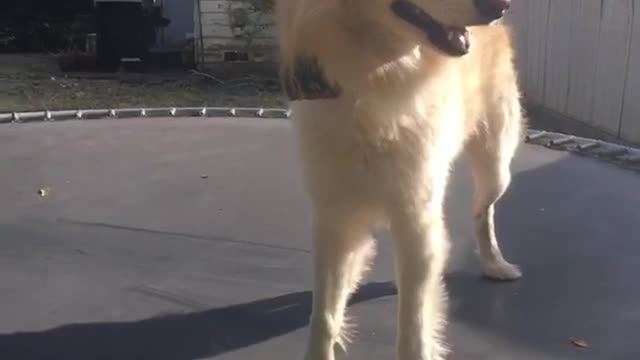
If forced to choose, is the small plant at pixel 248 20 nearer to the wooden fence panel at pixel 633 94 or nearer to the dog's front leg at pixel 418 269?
the wooden fence panel at pixel 633 94

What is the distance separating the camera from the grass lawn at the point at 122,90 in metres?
8.09

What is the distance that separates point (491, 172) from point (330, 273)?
747 millimetres

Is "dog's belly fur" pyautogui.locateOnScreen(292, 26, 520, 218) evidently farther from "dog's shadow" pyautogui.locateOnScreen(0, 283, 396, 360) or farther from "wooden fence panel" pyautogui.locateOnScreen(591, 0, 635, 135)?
"wooden fence panel" pyautogui.locateOnScreen(591, 0, 635, 135)

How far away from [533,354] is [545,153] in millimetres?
2051

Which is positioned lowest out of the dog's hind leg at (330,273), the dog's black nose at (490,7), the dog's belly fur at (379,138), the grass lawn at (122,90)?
the grass lawn at (122,90)

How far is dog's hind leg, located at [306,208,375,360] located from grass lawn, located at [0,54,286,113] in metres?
6.00

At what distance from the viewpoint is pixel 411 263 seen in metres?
1.92

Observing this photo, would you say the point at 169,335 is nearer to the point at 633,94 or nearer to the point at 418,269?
the point at 418,269

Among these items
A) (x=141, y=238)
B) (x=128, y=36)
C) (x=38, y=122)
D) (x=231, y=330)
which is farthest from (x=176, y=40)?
(x=231, y=330)

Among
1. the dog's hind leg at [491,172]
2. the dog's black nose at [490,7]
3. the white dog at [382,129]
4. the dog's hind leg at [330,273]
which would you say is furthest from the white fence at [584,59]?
the dog's black nose at [490,7]

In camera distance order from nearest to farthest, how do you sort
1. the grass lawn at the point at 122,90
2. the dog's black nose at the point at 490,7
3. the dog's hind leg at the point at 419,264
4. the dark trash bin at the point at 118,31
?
the dog's black nose at the point at 490,7 → the dog's hind leg at the point at 419,264 → the grass lawn at the point at 122,90 → the dark trash bin at the point at 118,31

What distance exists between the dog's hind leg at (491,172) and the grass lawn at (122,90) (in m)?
5.48

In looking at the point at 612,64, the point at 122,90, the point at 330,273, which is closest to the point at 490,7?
the point at 330,273

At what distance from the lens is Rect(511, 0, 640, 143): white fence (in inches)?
259
